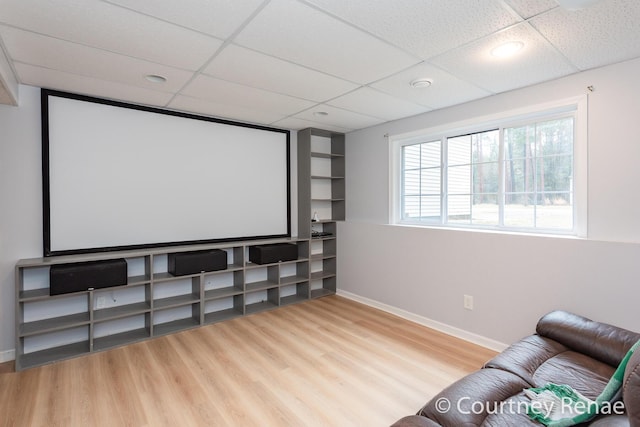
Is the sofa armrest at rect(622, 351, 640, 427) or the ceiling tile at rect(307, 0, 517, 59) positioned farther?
the ceiling tile at rect(307, 0, 517, 59)

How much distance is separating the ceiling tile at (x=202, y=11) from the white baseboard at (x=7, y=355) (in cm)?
300

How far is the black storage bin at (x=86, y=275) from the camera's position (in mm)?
2699

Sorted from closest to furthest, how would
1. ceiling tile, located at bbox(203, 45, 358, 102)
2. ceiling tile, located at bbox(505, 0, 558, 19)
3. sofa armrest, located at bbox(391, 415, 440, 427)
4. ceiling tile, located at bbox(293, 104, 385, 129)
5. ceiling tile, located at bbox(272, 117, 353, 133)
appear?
sofa armrest, located at bbox(391, 415, 440, 427), ceiling tile, located at bbox(505, 0, 558, 19), ceiling tile, located at bbox(203, 45, 358, 102), ceiling tile, located at bbox(293, 104, 385, 129), ceiling tile, located at bbox(272, 117, 353, 133)

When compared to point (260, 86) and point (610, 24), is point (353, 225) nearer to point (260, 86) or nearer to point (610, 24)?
point (260, 86)

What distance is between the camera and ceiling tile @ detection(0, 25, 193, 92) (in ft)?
6.68

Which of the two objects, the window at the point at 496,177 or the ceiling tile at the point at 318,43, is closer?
the ceiling tile at the point at 318,43

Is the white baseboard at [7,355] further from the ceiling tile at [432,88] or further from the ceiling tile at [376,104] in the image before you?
the ceiling tile at [432,88]

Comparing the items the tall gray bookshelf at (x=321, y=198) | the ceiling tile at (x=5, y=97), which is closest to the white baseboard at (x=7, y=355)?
the ceiling tile at (x=5, y=97)

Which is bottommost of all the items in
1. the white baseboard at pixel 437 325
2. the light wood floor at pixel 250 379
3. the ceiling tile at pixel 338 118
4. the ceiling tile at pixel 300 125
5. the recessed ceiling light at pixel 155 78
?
the light wood floor at pixel 250 379

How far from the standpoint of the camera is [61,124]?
2.96m

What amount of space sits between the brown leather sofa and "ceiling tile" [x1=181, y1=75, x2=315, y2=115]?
2.73 meters

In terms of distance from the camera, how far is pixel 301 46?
211 cm

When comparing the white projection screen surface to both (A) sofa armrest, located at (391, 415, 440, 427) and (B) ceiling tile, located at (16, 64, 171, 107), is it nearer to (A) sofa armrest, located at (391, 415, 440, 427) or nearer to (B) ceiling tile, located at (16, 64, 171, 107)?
(B) ceiling tile, located at (16, 64, 171, 107)

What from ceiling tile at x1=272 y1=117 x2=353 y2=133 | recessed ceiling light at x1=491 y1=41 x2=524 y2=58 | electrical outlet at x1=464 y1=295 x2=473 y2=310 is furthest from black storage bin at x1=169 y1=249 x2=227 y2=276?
recessed ceiling light at x1=491 y1=41 x2=524 y2=58
